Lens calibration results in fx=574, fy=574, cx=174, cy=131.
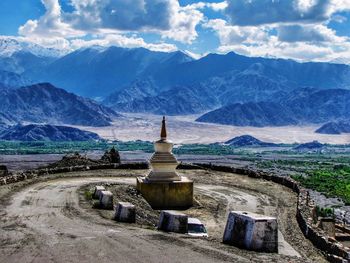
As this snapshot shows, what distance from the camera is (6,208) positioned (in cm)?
2134

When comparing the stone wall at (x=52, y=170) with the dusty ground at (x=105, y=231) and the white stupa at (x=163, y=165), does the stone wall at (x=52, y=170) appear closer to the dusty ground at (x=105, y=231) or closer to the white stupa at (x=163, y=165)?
the dusty ground at (x=105, y=231)

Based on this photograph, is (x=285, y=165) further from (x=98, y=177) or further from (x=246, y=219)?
(x=246, y=219)

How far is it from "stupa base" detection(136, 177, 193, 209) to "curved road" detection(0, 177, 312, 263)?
228 inches

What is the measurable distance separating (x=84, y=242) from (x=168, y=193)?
38.0ft

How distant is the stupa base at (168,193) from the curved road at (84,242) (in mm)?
5799

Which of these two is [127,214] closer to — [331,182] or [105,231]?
[105,231]

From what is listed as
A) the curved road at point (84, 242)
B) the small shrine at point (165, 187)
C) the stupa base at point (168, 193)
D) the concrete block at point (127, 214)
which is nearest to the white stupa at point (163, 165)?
the small shrine at point (165, 187)

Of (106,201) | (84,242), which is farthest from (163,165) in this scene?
(84,242)

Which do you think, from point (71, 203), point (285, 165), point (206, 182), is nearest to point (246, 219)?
point (71, 203)

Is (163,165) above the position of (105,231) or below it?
above

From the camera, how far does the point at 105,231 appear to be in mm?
16453

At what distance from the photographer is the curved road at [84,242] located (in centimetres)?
1365

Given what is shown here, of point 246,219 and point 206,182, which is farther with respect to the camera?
point 206,182

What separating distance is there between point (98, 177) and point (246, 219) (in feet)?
64.5
